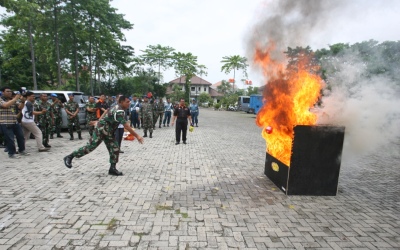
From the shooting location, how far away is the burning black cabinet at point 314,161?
4.57 meters

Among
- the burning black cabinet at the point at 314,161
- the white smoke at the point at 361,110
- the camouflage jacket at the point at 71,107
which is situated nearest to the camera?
the burning black cabinet at the point at 314,161

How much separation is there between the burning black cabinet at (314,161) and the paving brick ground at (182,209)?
0.72 ft

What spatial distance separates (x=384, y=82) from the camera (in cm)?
570

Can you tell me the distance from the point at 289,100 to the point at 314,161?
124 centimetres

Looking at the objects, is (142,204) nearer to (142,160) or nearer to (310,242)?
(310,242)

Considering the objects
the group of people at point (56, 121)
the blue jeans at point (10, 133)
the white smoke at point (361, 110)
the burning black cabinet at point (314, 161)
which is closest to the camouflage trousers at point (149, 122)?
the group of people at point (56, 121)

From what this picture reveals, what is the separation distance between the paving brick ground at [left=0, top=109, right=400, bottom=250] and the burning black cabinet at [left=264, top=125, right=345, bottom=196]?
22 centimetres

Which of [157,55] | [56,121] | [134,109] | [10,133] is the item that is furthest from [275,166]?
[157,55]

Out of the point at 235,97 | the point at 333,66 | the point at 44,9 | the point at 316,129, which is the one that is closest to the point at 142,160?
the point at 316,129

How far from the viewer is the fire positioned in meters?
5.02

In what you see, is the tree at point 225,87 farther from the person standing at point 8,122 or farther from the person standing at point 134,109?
the person standing at point 8,122

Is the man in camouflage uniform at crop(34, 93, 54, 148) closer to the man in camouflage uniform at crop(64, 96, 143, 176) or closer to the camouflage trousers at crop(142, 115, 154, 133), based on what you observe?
the man in camouflage uniform at crop(64, 96, 143, 176)

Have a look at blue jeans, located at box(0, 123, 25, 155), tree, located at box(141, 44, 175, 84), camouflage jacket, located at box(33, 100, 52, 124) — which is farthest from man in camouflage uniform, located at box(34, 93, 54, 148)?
tree, located at box(141, 44, 175, 84)

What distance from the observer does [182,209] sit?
13.1 ft
